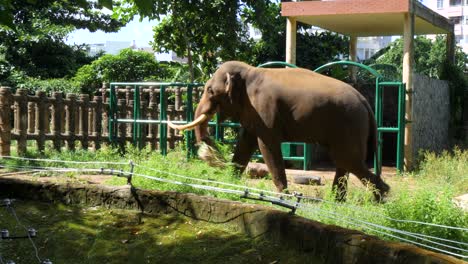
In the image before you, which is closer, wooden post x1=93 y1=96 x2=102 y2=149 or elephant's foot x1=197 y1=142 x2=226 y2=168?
elephant's foot x1=197 y1=142 x2=226 y2=168

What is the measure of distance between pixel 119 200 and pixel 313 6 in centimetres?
721

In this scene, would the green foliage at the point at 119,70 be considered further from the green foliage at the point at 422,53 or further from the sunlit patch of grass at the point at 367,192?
the green foliage at the point at 422,53

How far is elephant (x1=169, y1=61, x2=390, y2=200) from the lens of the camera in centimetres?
753

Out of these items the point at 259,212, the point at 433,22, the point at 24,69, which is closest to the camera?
the point at 259,212

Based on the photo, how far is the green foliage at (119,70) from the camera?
2062cm

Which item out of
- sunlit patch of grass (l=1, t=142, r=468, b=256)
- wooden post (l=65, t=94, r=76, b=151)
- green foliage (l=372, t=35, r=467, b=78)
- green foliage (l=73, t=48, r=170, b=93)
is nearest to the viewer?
sunlit patch of grass (l=1, t=142, r=468, b=256)

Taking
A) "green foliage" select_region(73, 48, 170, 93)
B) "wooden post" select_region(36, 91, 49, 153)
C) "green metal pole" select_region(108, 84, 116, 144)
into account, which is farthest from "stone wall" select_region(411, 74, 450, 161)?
"green foliage" select_region(73, 48, 170, 93)

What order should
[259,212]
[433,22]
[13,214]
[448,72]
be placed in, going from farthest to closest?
[448,72] < [433,22] < [13,214] < [259,212]

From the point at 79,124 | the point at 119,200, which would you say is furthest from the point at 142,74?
the point at 119,200

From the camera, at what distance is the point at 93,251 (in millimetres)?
5285

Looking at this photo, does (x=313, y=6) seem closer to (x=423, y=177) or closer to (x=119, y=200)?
(x=423, y=177)

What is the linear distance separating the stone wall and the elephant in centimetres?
404

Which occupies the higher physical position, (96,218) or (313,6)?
(313,6)

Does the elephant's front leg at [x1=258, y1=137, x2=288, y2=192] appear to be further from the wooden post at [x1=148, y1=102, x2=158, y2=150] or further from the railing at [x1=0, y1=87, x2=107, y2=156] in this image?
the wooden post at [x1=148, y1=102, x2=158, y2=150]
